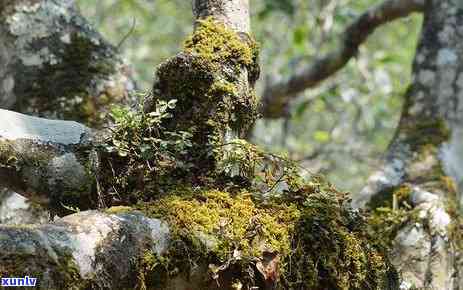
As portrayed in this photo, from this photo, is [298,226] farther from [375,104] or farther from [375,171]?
[375,104]

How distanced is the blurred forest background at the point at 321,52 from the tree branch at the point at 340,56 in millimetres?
1986

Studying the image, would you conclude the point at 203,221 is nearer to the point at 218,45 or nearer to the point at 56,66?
the point at 218,45

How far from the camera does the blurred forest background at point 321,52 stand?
767cm

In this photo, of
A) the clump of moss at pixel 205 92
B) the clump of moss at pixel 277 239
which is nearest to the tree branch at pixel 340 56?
the clump of moss at pixel 205 92

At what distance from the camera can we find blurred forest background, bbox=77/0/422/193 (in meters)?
7.67

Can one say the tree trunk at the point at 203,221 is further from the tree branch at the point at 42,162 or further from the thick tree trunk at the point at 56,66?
the thick tree trunk at the point at 56,66

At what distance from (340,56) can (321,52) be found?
9.34ft

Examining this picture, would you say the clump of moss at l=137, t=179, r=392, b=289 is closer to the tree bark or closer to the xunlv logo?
the xunlv logo

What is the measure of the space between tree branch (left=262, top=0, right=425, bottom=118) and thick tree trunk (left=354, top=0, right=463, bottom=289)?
31 centimetres

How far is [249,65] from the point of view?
2438 mm

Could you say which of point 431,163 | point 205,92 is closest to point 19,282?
point 205,92

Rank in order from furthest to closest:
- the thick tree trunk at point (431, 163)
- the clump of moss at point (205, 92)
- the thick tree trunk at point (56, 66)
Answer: the thick tree trunk at point (56, 66) < the thick tree trunk at point (431, 163) < the clump of moss at point (205, 92)

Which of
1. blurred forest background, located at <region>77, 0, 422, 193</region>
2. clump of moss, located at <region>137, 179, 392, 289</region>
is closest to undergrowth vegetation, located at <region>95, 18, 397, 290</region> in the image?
clump of moss, located at <region>137, 179, 392, 289</region>

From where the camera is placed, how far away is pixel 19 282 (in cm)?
154
